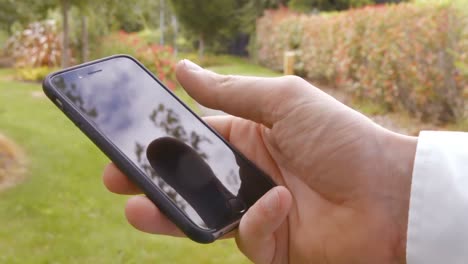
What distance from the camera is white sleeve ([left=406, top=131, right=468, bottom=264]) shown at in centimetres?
88

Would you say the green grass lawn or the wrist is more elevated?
the wrist

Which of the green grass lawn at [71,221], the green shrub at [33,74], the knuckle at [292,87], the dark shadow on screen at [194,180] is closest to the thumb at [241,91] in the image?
the knuckle at [292,87]

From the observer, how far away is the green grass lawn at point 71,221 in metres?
1.92

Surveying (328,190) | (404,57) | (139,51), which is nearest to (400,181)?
(328,190)

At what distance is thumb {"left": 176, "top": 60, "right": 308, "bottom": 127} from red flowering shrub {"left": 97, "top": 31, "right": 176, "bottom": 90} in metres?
4.49

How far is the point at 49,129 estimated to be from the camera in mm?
3105

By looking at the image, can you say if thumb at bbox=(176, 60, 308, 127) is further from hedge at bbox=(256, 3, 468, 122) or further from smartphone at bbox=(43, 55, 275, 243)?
hedge at bbox=(256, 3, 468, 122)

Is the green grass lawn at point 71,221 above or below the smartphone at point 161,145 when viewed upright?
below

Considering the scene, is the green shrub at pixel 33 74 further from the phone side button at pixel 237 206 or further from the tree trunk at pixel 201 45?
the tree trunk at pixel 201 45

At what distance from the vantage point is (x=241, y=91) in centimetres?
110

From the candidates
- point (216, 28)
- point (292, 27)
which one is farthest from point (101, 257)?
point (216, 28)

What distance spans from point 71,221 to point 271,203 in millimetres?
1426

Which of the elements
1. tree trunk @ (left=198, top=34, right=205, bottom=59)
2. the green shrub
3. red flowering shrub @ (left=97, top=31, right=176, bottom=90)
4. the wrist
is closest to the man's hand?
the wrist

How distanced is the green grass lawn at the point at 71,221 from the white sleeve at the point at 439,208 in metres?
1.17
